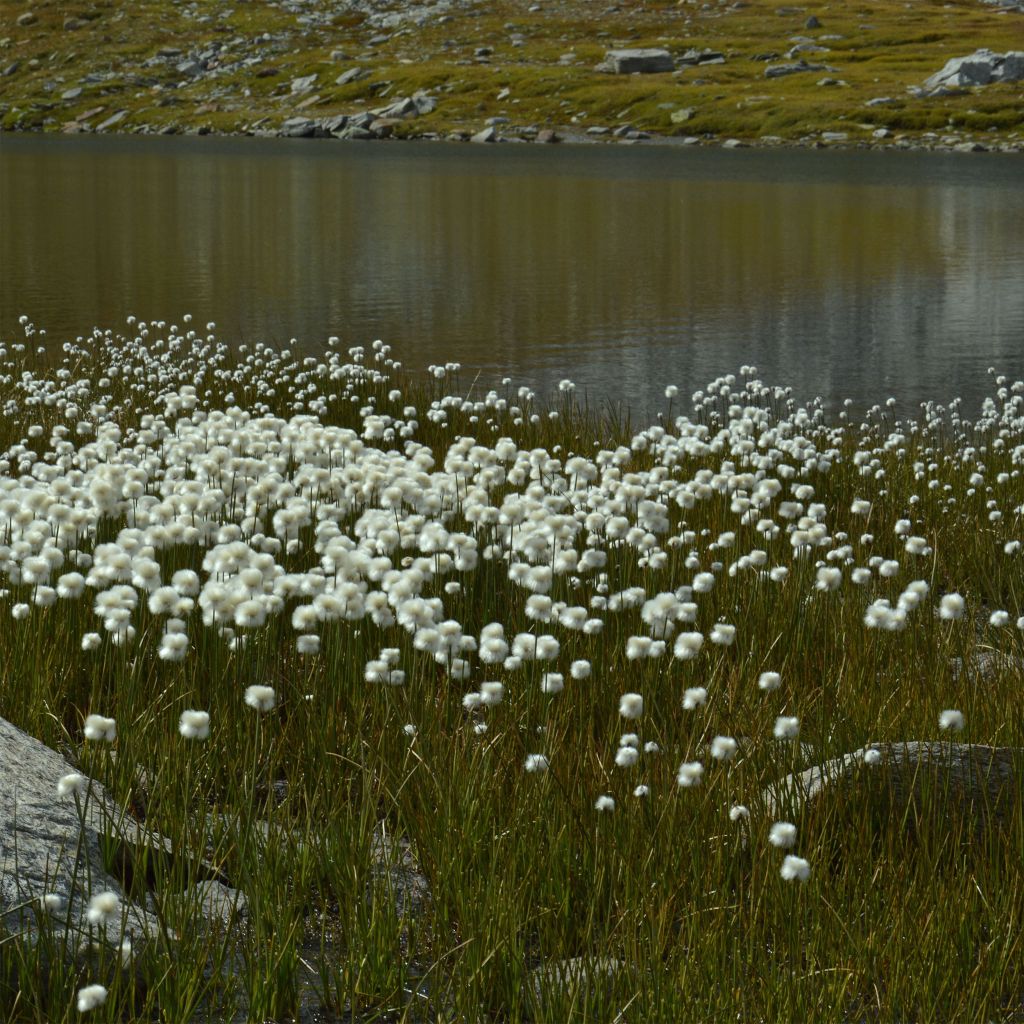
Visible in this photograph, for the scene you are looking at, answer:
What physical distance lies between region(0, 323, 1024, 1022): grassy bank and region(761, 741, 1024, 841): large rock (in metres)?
0.05

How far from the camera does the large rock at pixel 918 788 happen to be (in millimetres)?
4824

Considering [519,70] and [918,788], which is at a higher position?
[519,70]

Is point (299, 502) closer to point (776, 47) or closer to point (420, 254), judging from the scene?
point (420, 254)

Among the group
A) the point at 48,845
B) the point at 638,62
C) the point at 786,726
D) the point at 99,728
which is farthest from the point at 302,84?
the point at 48,845

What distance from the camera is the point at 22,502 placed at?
276 inches

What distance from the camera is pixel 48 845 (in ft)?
13.4

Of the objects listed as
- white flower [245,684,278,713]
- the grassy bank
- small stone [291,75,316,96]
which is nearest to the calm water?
the grassy bank

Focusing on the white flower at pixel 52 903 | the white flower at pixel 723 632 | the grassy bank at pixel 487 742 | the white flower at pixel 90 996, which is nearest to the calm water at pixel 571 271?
the grassy bank at pixel 487 742

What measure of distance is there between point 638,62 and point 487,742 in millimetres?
145153

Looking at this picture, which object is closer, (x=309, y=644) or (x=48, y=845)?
(x=48, y=845)

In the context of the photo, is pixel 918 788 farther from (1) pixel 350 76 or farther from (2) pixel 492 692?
(1) pixel 350 76

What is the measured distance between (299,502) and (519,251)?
31.8m

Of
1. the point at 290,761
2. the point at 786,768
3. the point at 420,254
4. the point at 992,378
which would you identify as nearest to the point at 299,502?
the point at 290,761

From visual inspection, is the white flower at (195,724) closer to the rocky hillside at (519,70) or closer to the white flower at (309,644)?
the white flower at (309,644)
